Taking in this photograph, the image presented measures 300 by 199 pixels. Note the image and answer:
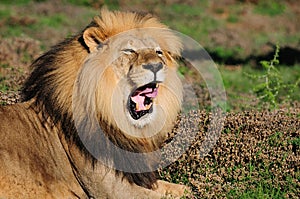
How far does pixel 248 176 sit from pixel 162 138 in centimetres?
85

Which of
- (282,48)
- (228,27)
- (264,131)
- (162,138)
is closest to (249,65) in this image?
(282,48)

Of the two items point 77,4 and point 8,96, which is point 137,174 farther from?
point 77,4

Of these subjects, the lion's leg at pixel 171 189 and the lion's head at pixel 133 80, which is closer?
the lion's head at pixel 133 80

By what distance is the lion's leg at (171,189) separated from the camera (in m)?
5.11

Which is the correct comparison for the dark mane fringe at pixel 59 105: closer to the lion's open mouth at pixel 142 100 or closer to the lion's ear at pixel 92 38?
the lion's ear at pixel 92 38

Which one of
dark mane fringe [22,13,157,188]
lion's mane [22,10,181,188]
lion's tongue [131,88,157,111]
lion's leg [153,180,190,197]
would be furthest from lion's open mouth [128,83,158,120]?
lion's leg [153,180,190,197]

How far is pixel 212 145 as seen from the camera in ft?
18.8

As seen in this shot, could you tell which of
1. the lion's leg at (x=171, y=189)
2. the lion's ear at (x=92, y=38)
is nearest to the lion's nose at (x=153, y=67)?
the lion's ear at (x=92, y=38)

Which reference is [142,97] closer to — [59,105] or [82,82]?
[82,82]

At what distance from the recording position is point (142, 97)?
4914 millimetres

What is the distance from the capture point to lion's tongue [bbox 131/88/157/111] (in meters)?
4.88

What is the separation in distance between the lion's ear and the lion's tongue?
1.72ft

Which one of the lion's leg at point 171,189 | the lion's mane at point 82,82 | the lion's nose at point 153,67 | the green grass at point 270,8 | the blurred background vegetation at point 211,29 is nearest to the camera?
the lion's nose at point 153,67

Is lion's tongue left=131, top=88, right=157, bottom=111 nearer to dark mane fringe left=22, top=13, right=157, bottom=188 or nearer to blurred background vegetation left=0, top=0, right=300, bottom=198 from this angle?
dark mane fringe left=22, top=13, right=157, bottom=188
